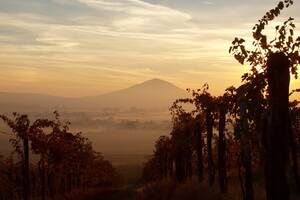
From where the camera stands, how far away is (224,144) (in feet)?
95.8

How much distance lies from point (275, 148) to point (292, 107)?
24817mm

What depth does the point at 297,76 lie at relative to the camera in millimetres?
12344

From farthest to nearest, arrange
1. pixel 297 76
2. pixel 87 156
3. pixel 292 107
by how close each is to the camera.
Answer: pixel 87 156 → pixel 292 107 → pixel 297 76

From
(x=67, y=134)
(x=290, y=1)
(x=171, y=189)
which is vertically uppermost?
(x=290, y=1)

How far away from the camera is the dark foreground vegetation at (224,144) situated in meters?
9.11

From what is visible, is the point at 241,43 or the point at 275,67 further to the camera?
the point at 241,43

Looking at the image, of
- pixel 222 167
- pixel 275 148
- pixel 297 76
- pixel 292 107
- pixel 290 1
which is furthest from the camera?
pixel 292 107

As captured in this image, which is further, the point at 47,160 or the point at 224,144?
the point at 47,160

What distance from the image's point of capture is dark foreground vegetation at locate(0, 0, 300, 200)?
9.11 meters

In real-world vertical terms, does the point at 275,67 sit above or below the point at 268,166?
above

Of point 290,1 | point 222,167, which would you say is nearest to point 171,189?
point 222,167

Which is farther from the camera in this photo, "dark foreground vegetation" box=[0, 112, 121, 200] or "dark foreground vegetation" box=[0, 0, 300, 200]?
"dark foreground vegetation" box=[0, 112, 121, 200]

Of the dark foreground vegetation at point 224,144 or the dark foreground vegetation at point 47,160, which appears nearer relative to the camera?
the dark foreground vegetation at point 224,144

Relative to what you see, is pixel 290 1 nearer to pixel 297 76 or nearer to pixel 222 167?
pixel 297 76
